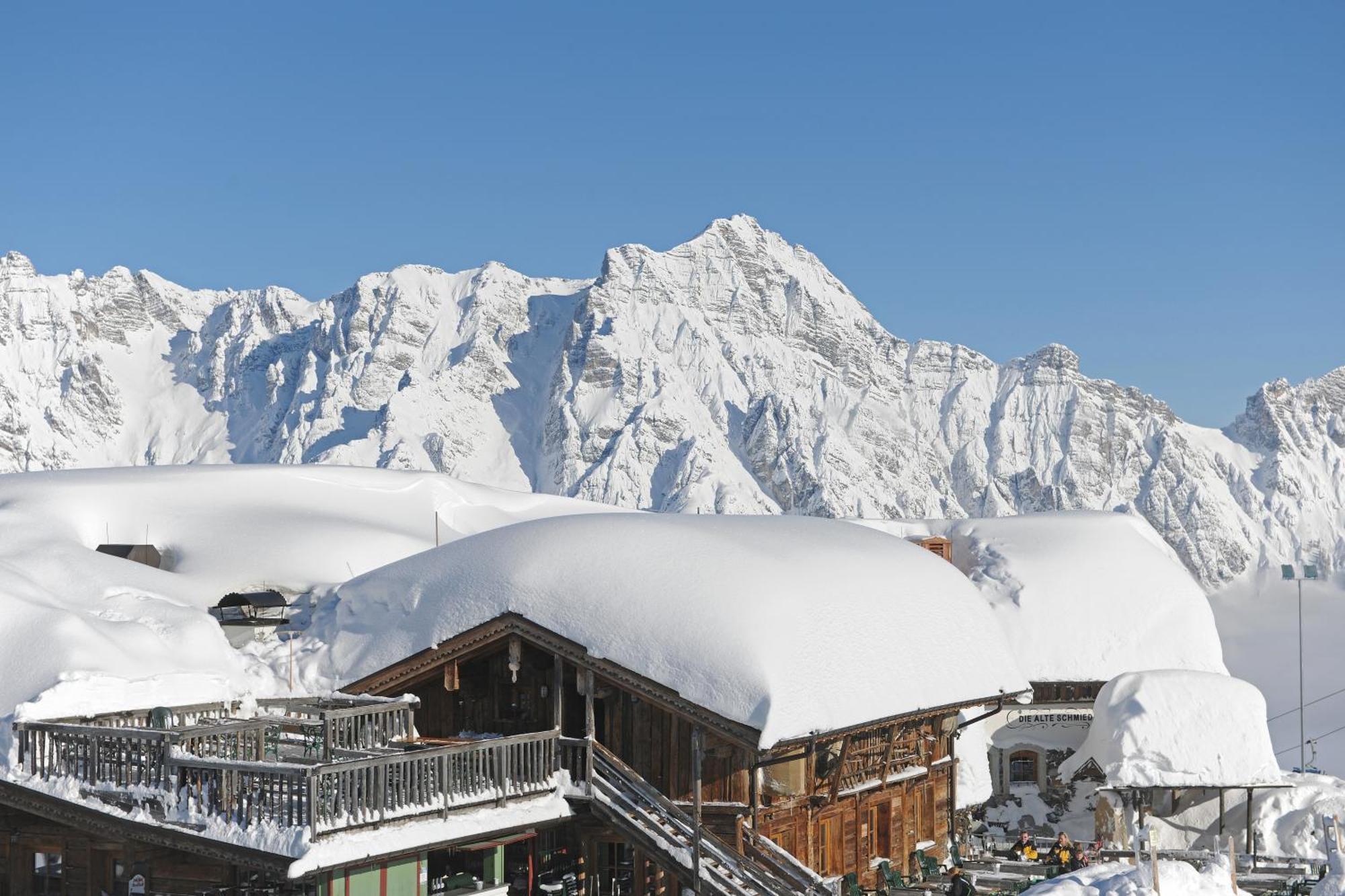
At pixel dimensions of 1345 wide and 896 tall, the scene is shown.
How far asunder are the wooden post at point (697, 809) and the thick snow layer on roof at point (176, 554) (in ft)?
24.5

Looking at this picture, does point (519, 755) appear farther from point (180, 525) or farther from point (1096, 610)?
point (1096, 610)

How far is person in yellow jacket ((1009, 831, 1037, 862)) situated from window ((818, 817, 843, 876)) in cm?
641

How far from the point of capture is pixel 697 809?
73.0 ft

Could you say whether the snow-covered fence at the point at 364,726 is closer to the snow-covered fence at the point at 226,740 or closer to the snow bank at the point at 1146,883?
the snow-covered fence at the point at 226,740

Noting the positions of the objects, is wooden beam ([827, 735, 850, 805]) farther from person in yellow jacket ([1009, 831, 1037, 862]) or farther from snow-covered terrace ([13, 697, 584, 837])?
person in yellow jacket ([1009, 831, 1037, 862])

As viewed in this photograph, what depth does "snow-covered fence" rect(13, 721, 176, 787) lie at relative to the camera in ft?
64.9

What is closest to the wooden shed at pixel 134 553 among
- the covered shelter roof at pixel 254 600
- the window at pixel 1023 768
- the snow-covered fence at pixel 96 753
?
the covered shelter roof at pixel 254 600

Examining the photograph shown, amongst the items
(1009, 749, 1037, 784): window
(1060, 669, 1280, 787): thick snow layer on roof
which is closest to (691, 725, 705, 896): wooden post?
(1060, 669, 1280, 787): thick snow layer on roof

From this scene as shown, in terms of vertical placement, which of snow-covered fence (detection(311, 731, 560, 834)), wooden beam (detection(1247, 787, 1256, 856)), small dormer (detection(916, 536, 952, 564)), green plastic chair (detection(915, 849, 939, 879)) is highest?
small dormer (detection(916, 536, 952, 564))

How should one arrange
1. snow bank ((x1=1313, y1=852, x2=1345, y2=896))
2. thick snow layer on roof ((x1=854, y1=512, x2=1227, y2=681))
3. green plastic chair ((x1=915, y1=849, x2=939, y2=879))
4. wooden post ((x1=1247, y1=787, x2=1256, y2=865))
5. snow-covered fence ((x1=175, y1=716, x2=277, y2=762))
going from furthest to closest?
thick snow layer on roof ((x1=854, y1=512, x2=1227, y2=681)) < wooden post ((x1=1247, y1=787, x2=1256, y2=865)) < green plastic chair ((x1=915, y1=849, x2=939, y2=879)) < snow-covered fence ((x1=175, y1=716, x2=277, y2=762)) < snow bank ((x1=1313, y1=852, x2=1345, y2=896))

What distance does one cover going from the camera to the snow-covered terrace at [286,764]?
18547 mm

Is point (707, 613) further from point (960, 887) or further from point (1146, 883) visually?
point (1146, 883)

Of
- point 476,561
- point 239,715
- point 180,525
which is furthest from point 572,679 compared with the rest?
point 180,525

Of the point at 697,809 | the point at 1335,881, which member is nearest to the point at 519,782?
the point at 697,809
